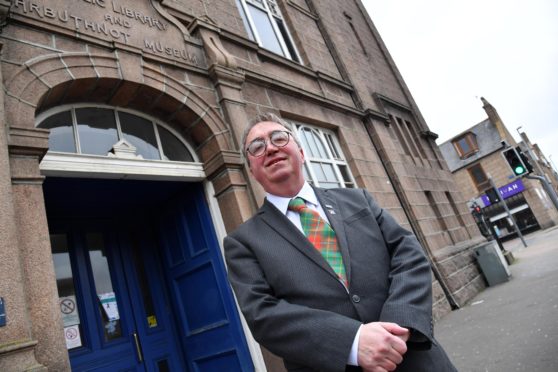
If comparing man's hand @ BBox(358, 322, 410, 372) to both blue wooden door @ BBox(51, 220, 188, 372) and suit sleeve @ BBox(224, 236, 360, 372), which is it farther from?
blue wooden door @ BBox(51, 220, 188, 372)

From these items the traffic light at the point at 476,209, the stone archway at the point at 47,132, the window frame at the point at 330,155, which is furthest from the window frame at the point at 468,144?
the stone archway at the point at 47,132

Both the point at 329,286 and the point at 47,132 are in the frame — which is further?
the point at 47,132

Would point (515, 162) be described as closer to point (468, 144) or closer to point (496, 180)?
point (496, 180)

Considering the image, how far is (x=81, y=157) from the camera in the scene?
11.6ft

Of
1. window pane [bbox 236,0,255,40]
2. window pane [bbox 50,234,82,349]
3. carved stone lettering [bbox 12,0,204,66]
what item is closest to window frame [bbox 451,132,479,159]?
window pane [bbox 236,0,255,40]

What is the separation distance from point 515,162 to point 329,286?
6882mm

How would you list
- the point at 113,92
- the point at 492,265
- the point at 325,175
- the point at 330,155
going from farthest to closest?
1. the point at 492,265
2. the point at 330,155
3. the point at 325,175
4. the point at 113,92

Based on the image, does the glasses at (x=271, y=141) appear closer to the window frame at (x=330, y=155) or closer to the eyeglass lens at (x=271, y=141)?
the eyeglass lens at (x=271, y=141)

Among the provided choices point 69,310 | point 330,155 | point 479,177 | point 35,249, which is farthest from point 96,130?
point 479,177

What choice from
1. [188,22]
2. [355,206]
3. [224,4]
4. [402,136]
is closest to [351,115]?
[402,136]

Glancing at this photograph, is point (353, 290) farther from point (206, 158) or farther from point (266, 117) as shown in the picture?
point (206, 158)

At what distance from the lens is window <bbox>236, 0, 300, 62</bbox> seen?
740 centimetres

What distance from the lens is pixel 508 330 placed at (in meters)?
4.75

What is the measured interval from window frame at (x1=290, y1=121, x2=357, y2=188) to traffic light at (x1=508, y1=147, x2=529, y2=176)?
9.87 ft
